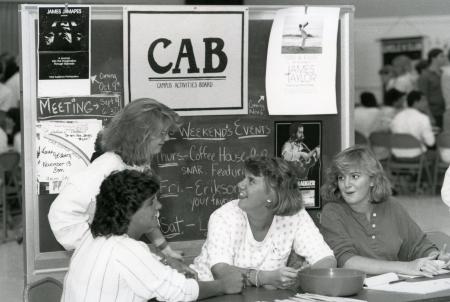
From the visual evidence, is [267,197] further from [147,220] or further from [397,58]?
[397,58]

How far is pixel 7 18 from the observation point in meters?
15.5

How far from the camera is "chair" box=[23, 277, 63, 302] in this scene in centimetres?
313

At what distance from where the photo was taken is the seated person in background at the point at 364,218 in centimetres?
372

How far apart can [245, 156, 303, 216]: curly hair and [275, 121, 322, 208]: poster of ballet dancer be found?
3.11 feet

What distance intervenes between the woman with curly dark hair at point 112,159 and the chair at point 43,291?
377 millimetres

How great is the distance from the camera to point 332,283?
10.1ft

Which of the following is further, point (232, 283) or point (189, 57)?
point (189, 57)

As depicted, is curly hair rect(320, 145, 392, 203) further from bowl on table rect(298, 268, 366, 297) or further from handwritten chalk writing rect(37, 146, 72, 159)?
handwritten chalk writing rect(37, 146, 72, 159)

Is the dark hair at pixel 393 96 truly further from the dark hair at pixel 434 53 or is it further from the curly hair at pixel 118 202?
the curly hair at pixel 118 202

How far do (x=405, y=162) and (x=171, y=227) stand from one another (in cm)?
596

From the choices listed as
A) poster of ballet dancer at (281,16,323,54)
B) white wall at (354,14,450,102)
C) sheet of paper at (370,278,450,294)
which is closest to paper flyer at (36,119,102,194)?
poster of ballet dancer at (281,16,323,54)

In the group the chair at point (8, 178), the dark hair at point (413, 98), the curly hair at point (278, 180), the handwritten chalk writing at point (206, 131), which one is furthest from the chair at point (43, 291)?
the dark hair at point (413, 98)

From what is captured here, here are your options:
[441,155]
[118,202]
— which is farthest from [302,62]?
[441,155]

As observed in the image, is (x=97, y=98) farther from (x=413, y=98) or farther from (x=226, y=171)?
(x=413, y=98)
